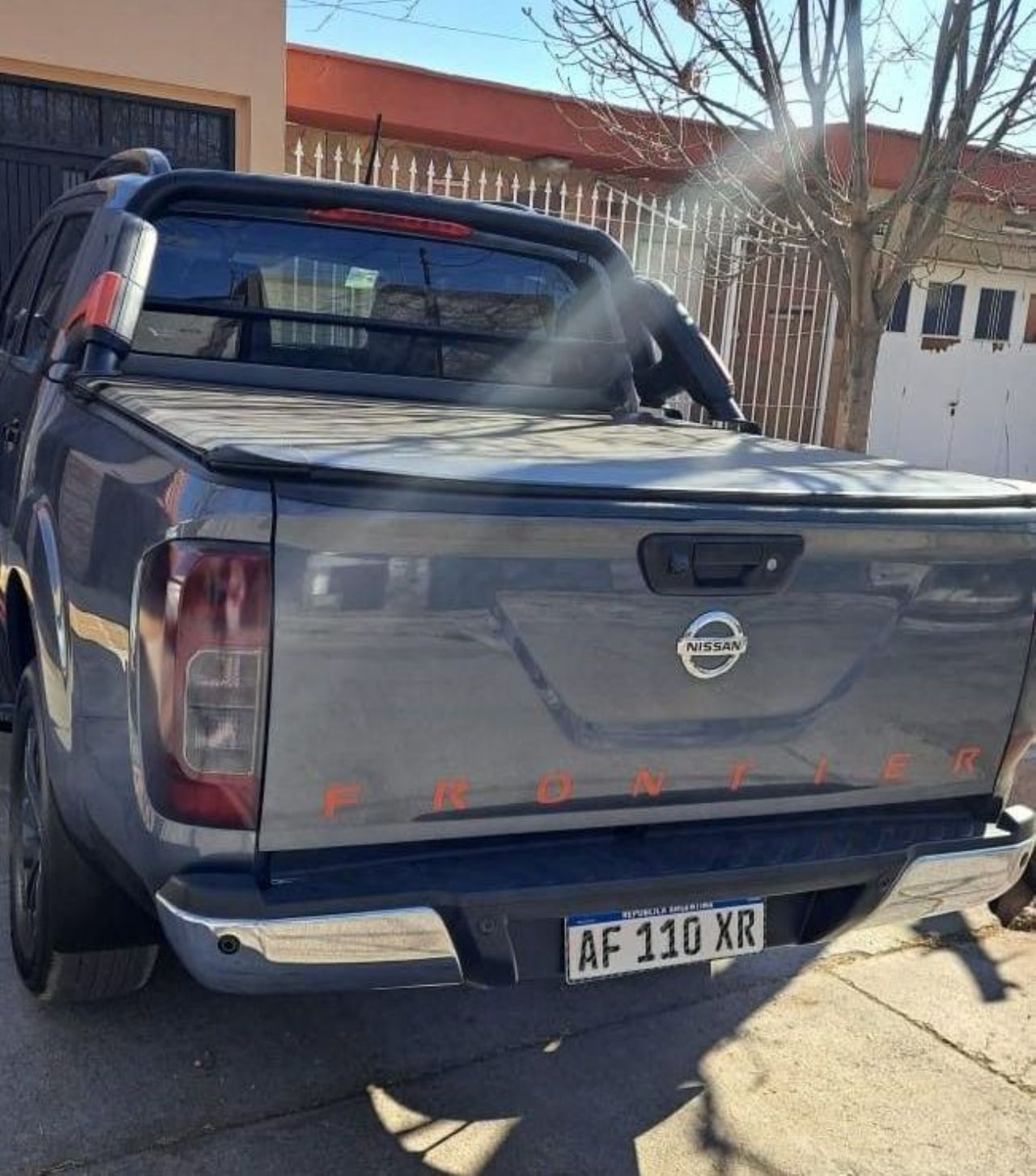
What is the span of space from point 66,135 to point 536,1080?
8416 millimetres

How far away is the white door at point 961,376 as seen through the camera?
13234 mm

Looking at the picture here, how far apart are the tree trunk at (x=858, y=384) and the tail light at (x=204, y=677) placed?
4.61m

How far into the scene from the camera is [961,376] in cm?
1358

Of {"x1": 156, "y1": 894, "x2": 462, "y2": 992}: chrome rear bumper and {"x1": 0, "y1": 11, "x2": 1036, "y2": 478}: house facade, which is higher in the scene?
{"x1": 0, "y1": 11, "x2": 1036, "y2": 478}: house facade

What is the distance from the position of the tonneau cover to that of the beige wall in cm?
641

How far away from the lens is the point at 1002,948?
3834mm

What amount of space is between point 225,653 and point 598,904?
2.95ft

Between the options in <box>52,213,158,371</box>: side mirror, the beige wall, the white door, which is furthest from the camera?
the white door

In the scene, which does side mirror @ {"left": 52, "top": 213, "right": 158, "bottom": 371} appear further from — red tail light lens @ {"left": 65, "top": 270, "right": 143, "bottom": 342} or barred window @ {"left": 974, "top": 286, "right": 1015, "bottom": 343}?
barred window @ {"left": 974, "top": 286, "right": 1015, "bottom": 343}

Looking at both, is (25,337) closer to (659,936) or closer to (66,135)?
(659,936)

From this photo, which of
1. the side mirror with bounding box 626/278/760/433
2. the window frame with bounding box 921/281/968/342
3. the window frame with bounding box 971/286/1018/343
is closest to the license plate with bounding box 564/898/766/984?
the side mirror with bounding box 626/278/760/433

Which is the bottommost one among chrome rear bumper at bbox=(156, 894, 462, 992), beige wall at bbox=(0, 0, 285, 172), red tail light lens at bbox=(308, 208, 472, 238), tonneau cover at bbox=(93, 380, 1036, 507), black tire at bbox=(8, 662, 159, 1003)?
black tire at bbox=(8, 662, 159, 1003)

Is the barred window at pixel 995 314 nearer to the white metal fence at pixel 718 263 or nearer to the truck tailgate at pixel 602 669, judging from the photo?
the white metal fence at pixel 718 263

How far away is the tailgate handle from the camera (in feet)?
7.55
